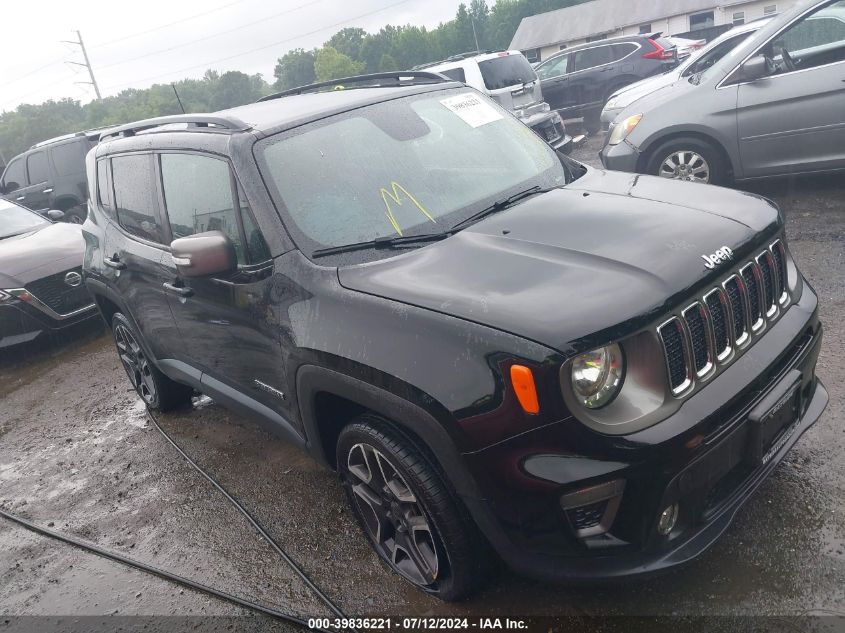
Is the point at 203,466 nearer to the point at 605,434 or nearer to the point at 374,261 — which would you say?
the point at 374,261

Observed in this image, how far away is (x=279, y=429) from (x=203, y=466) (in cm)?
127

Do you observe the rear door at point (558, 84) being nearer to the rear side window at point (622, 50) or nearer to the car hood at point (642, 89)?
the rear side window at point (622, 50)

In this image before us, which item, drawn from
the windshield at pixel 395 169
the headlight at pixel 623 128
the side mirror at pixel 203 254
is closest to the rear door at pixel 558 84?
the headlight at pixel 623 128

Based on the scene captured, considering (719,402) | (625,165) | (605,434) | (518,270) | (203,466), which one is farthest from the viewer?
(625,165)

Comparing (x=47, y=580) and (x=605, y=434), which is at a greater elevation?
(x=605, y=434)

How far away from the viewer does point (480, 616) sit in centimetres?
260

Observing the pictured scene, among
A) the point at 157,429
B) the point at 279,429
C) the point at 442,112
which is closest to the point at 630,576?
the point at 279,429

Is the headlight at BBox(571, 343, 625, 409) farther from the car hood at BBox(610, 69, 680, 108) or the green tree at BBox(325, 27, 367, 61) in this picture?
the green tree at BBox(325, 27, 367, 61)

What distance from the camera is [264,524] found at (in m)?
3.52

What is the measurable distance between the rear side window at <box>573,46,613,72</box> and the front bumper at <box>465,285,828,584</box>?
13847 millimetres

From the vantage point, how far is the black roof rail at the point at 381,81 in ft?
13.0

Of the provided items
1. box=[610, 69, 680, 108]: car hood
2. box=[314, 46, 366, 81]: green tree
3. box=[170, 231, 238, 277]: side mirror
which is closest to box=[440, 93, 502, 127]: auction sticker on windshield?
box=[170, 231, 238, 277]: side mirror

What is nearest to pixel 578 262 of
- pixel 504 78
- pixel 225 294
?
pixel 225 294

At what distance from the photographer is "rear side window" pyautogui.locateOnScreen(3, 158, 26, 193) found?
14.0 metres
